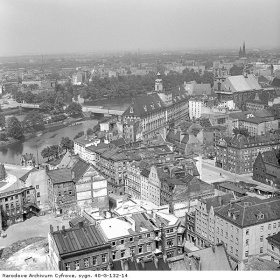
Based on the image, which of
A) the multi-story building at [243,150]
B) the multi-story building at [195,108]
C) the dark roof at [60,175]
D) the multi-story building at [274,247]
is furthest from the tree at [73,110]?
the multi-story building at [274,247]

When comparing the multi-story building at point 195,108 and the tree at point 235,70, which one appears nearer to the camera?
the multi-story building at point 195,108

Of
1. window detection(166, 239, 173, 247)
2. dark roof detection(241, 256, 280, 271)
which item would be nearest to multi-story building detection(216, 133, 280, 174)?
window detection(166, 239, 173, 247)

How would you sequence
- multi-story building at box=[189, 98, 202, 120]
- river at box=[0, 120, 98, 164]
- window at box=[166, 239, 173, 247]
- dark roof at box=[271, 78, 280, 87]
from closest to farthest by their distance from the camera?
window at box=[166, 239, 173, 247] < river at box=[0, 120, 98, 164] < multi-story building at box=[189, 98, 202, 120] < dark roof at box=[271, 78, 280, 87]

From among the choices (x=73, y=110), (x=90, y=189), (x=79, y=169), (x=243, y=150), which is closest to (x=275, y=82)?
(x=73, y=110)

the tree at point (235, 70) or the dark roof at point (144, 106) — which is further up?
the tree at point (235, 70)

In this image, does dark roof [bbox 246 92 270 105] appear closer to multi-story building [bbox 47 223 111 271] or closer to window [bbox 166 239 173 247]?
window [bbox 166 239 173 247]

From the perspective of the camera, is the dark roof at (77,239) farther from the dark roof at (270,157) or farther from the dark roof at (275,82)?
the dark roof at (275,82)

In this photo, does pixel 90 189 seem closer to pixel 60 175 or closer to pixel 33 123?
pixel 60 175

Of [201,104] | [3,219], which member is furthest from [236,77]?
[3,219]
